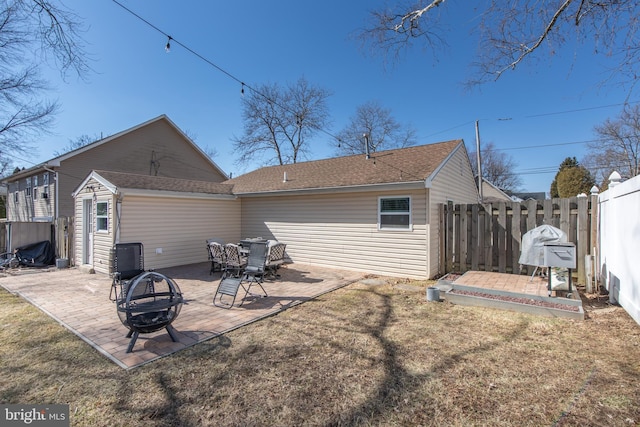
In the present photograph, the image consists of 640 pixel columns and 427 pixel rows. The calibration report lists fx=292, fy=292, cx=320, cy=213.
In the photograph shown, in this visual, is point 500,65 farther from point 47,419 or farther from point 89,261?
point 89,261

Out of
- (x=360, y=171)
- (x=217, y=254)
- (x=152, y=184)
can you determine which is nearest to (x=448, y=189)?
(x=360, y=171)

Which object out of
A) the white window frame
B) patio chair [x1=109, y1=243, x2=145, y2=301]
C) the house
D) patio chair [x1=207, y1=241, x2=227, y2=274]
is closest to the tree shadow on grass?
the house

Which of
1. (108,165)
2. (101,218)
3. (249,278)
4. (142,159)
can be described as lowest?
(249,278)

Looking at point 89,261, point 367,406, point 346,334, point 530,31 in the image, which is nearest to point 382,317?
point 346,334

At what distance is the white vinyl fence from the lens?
441cm

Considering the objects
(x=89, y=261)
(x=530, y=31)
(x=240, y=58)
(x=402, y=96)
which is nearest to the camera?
(x=530, y=31)

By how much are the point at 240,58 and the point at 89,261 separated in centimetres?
811

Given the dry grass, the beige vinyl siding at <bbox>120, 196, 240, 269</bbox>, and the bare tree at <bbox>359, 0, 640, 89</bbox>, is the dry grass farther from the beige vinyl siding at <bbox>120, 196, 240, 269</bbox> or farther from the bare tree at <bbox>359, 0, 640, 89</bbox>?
the beige vinyl siding at <bbox>120, 196, 240, 269</bbox>

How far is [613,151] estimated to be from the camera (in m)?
25.6

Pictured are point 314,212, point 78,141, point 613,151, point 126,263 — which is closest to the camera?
point 126,263

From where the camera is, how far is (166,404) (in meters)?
2.70

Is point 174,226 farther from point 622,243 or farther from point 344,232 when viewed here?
point 622,243

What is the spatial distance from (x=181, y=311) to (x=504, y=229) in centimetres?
777

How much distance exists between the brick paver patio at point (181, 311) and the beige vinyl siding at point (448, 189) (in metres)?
2.21
